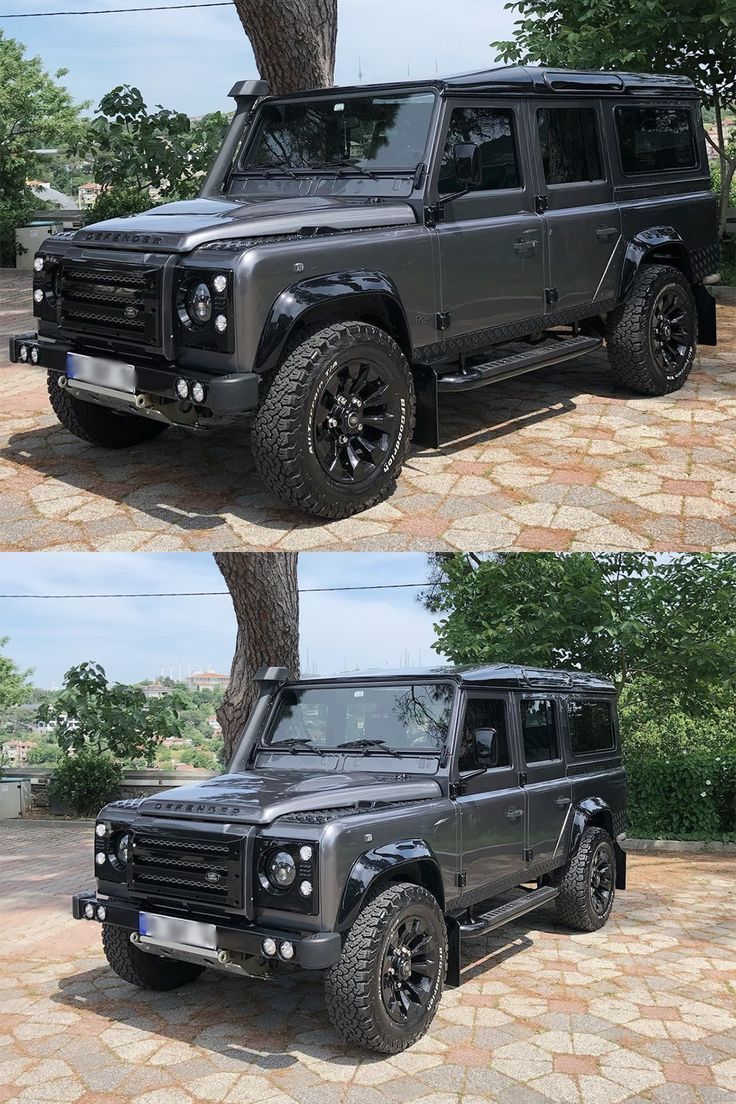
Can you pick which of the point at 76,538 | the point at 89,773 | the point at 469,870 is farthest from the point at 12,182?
the point at 469,870

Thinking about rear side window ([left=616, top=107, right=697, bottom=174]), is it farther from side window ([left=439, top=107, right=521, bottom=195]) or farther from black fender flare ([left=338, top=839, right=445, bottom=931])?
black fender flare ([left=338, top=839, right=445, bottom=931])

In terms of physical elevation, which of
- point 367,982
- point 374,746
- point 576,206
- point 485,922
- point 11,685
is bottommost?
point 11,685

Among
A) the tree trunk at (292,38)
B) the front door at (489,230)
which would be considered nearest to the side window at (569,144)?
the front door at (489,230)

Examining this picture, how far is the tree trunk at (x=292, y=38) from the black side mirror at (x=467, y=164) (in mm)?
4053

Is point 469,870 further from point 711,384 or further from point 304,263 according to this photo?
point 711,384

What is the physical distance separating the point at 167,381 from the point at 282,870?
2.49m

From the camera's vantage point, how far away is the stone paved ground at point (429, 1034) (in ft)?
12.8

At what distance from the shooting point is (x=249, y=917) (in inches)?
160

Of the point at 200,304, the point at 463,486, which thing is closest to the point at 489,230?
the point at 463,486

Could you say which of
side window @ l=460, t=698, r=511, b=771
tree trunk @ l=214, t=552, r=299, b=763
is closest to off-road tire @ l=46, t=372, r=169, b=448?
tree trunk @ l=214, t=552, r=299, b=763

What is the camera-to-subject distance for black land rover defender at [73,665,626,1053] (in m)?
4.04

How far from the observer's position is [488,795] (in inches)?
203

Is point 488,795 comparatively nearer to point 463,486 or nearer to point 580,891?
point 580,891

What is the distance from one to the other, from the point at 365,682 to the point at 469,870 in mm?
1019
